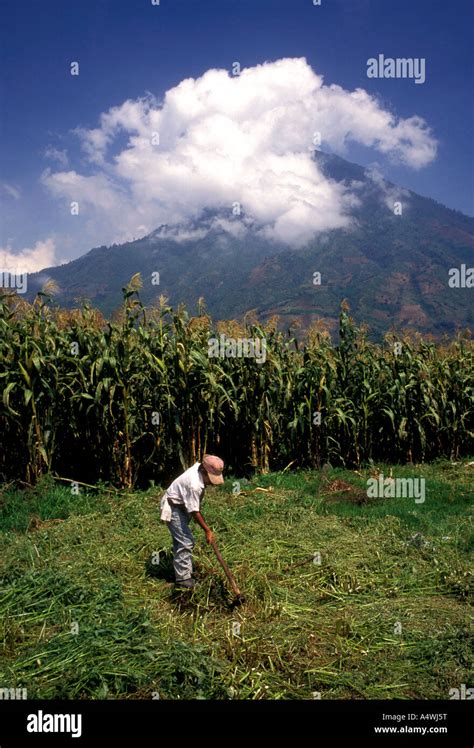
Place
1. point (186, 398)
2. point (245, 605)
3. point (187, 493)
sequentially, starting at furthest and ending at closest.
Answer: point (186, 398)
point (187, 493)
point (245, 605)

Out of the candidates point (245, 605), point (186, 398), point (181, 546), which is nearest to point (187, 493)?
point (181, 546)

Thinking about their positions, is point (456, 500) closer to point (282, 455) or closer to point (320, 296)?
point (282, 455)

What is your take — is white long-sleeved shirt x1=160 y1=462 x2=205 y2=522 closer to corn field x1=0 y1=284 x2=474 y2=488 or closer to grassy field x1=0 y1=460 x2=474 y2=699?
grassy field x1=0 y1=460 x2=474 y2=699

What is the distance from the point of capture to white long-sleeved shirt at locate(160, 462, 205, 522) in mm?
5473

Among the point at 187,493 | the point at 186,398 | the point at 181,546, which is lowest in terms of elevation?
the point at 181,546

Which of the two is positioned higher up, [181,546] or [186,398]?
[186,398]

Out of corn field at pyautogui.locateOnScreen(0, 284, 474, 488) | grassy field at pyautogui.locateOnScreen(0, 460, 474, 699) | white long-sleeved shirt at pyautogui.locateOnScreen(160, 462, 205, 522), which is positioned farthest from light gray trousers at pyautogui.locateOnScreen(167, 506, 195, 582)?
corn field at pyautogui.locateOnScreen(0, 284, 474, 488)

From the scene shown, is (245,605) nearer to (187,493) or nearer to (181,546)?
(181,546)

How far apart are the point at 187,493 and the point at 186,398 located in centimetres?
424

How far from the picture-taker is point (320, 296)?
505ft

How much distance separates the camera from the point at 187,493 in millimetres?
5520

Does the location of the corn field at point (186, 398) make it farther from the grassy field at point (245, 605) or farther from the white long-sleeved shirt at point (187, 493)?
the white long-sleeved shirt at point (187, 493)
